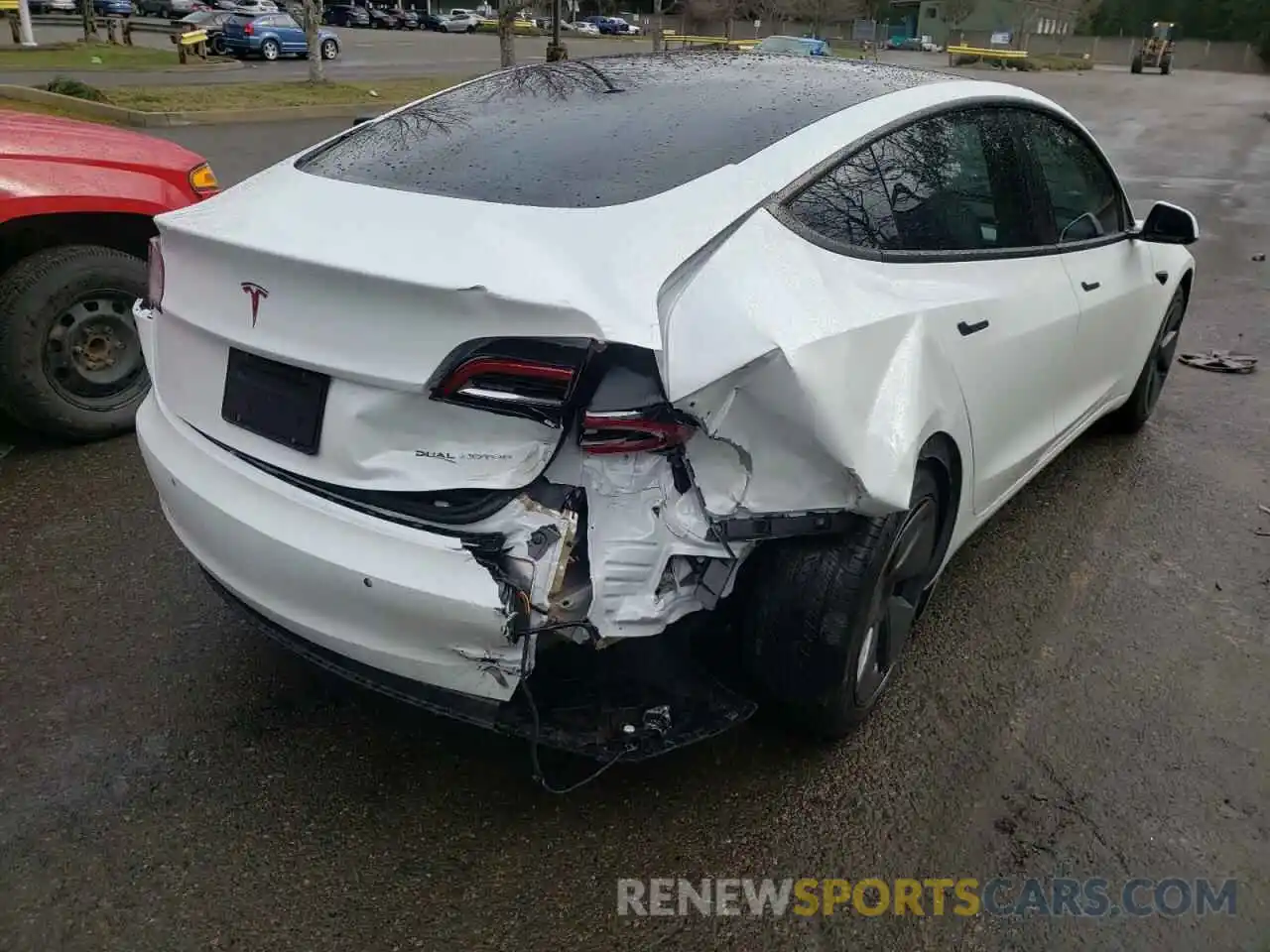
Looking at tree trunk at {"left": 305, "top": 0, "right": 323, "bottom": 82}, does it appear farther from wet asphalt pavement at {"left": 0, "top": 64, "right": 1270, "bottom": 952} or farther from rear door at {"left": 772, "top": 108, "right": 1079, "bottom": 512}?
rear door at {"left": 772, "top": 108, "right": 1079, "bottom": 512}

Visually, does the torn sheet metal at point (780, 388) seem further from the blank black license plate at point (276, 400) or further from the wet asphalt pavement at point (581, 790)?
the blank black license plate at point (276, 400)

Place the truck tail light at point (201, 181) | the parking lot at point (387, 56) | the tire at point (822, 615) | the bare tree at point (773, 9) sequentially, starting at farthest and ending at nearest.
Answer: the bare tree at point (773, 9), the parking lot at point (387, 56), the truck tail light at point (201, 181), the tire at point (822, 615)

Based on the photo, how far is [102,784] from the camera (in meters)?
2.53

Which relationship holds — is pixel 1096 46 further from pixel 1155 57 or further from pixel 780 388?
pixel 780 388

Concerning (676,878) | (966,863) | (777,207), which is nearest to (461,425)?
(777,207)

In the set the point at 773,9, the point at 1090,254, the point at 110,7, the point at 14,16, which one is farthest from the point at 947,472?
the point at 773,9

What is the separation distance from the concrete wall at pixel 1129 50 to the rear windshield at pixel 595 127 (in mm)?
73579

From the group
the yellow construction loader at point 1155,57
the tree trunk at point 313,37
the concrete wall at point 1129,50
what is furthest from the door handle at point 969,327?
the concrete wall at point 1129,50

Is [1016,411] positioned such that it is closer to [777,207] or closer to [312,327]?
A: [777,207]

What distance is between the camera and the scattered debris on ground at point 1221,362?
626 cm

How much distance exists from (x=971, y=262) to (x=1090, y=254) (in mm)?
1032

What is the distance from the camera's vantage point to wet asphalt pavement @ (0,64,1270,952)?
2.23 metres

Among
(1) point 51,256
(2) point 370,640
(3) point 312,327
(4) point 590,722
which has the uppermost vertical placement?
(3) point 312,327

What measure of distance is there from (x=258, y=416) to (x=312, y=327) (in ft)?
0.96
